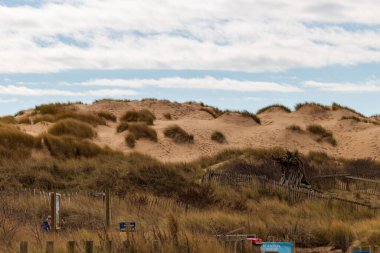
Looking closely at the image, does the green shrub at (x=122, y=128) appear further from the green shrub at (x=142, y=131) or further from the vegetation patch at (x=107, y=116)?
the vegetation patch at (x=107, y=116)

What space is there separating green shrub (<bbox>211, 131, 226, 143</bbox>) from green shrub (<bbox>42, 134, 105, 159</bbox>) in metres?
11.4

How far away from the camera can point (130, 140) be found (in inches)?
1348

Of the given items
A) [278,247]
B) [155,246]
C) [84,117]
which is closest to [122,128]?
[84,117]

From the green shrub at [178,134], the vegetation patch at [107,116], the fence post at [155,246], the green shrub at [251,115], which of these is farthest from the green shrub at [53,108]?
the fence post at [155,246]

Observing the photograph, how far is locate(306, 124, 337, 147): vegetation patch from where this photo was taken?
134 ft

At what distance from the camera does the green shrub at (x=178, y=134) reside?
36.9 m

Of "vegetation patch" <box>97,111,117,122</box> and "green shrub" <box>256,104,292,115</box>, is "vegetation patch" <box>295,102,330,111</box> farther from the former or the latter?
"vegetation patch" <box>97,111,117,122</box>

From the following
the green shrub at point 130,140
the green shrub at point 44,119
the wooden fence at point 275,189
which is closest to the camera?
the wooden fence at point 275,189

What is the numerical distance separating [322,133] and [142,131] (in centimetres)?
1214

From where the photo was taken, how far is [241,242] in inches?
385

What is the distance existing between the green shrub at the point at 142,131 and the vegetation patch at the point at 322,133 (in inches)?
426

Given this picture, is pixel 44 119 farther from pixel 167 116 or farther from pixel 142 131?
pixel 167 116

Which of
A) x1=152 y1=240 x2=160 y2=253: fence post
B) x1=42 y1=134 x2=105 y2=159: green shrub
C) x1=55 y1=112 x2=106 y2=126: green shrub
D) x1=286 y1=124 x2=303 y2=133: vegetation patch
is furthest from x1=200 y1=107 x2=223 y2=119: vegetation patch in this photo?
x1=152 y1=240 x2=160 y2=253: fence post

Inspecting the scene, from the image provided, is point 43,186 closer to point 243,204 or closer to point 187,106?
point 243,204
